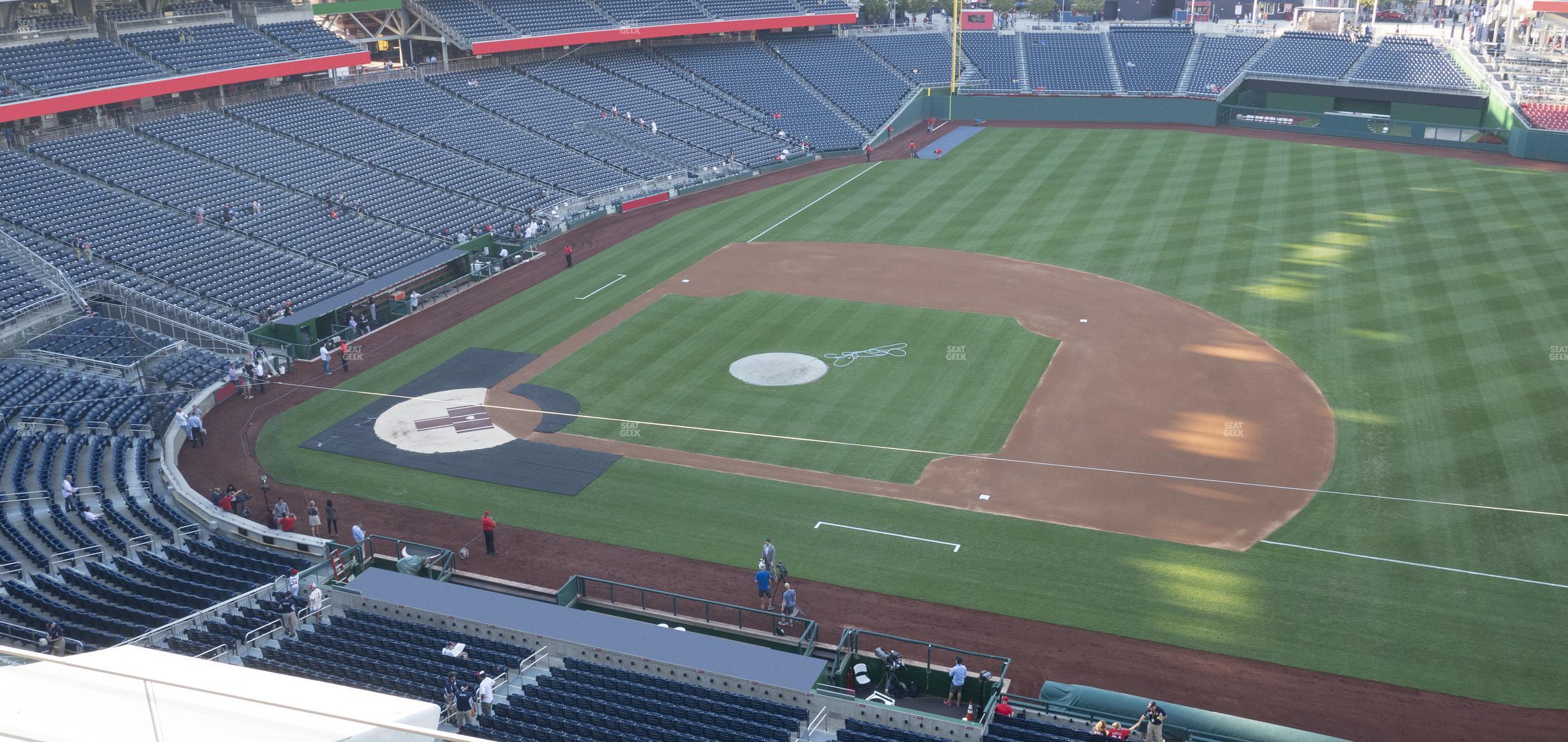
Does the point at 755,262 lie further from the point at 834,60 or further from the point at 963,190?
the point at 834,60

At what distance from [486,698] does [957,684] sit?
7.85 m

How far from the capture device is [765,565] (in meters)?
23.3

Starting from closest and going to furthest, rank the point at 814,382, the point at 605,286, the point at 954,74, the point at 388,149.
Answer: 1. the point at 814,382
2. the point at 605,286
3. the point at 388,149
4. the point at 954,74

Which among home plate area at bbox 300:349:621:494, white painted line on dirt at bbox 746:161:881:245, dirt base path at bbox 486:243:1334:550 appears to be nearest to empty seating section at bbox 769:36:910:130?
white painted line on dirt at bbox 746:161:881:245

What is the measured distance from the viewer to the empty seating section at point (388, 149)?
50.9 m

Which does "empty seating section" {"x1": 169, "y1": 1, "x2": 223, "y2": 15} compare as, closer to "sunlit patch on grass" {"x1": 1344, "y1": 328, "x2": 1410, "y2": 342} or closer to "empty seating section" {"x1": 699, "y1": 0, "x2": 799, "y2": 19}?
"empty seating section" {"x1": 699, "y1": 0, "x2": 799, "y2": 19}

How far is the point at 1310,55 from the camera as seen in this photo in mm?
73188

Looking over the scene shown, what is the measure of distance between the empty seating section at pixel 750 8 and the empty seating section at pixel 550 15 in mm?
8712

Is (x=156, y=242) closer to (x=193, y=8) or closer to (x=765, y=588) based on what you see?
(x=193, y=8)

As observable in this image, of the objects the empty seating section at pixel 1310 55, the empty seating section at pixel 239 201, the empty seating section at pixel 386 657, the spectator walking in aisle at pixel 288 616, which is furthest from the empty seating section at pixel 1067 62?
the spectator walking in aisle at pixel 288 616

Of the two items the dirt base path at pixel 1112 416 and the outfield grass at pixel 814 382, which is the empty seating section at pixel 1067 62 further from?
the outfield grass at pixel 814 382

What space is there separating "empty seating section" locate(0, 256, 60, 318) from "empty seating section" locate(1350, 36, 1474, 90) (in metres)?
69.1

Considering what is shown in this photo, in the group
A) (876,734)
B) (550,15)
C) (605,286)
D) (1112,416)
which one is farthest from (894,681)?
(550,15)

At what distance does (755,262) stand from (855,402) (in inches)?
566
